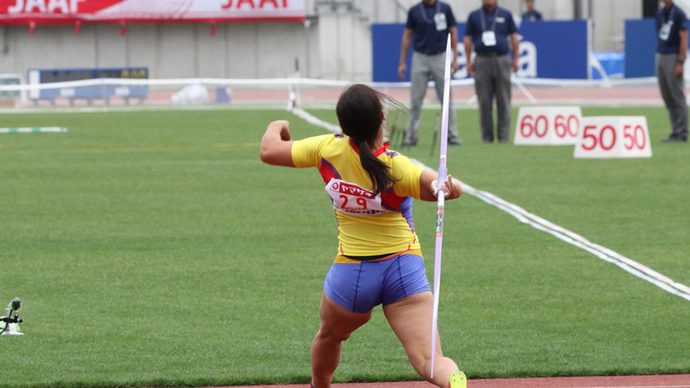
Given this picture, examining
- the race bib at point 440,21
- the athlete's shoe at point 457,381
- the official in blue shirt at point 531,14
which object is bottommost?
the athlete's shoe at point 457,381

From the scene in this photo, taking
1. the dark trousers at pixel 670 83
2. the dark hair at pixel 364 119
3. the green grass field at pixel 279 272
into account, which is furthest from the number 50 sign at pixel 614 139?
the dark hair at pixel 364 119

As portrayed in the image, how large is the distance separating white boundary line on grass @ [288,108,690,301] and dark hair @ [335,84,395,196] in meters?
3.81

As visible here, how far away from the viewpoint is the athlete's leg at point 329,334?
5.25 m

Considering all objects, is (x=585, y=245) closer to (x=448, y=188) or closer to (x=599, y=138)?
(x=448, y=188)

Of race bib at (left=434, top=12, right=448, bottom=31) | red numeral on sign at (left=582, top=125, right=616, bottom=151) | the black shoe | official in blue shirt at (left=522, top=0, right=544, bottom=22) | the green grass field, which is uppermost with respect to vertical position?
official in blue shirt at (left=522, top=0, right=544, bottom=22)

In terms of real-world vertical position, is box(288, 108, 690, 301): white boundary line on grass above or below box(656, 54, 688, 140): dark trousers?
below

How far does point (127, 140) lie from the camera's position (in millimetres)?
21234

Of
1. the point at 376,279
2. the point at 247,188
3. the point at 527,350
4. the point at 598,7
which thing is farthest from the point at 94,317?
the point at 598,7

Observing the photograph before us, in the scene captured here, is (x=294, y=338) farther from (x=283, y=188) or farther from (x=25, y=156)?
(x=25, y=156)

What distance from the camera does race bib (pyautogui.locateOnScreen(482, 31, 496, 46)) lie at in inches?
742

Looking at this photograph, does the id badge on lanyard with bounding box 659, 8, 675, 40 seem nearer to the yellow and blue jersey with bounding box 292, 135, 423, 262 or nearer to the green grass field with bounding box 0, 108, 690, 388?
the green grass field with bounding box 0, 108, 690, 388

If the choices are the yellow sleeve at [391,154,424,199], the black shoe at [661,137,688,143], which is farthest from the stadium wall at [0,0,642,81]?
the yellow sleeve at [391,154,424,199]

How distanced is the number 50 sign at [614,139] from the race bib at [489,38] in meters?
2.28

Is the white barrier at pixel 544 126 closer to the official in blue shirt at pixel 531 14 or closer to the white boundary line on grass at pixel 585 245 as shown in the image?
the white boundary line on grass at pixel 585 245
